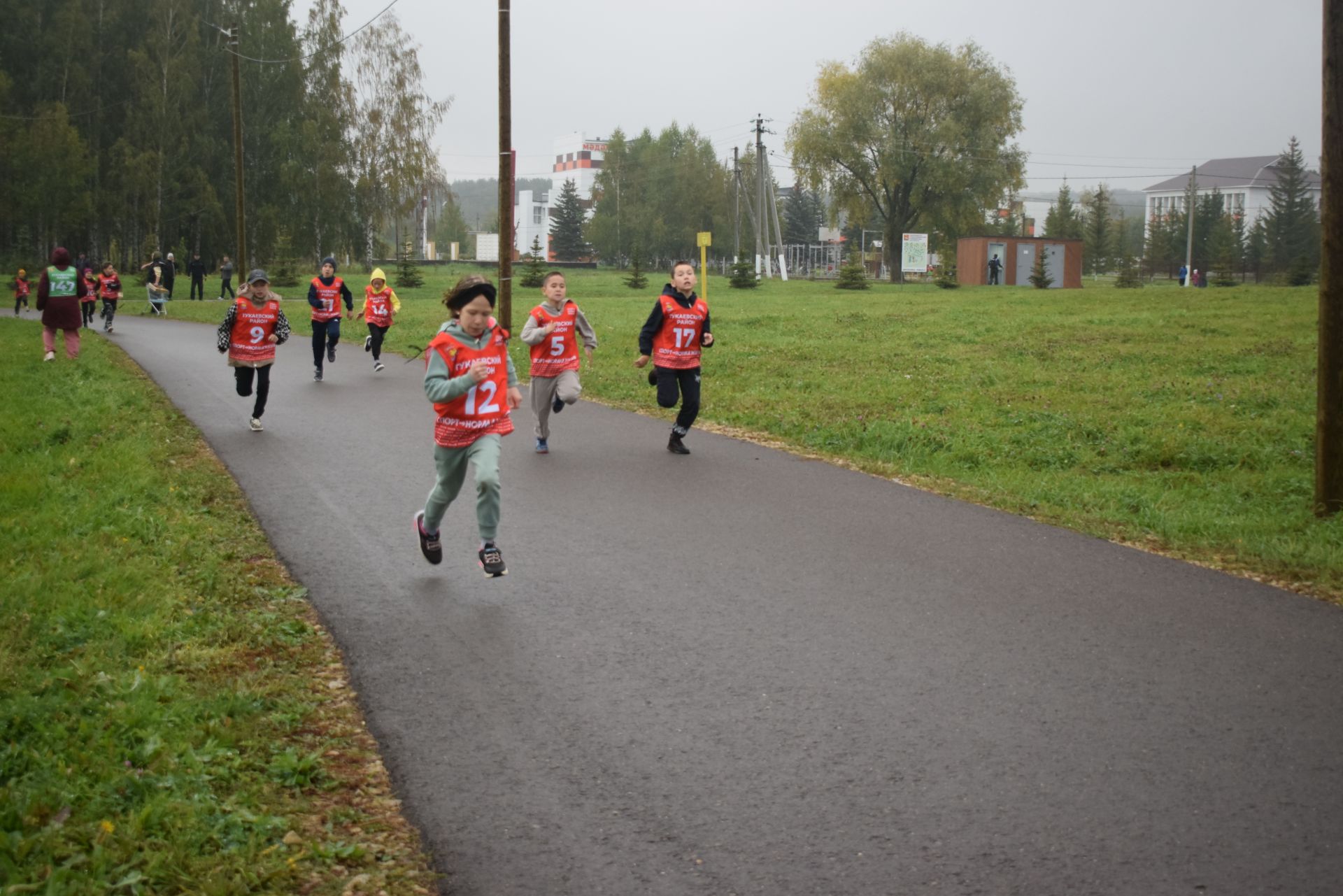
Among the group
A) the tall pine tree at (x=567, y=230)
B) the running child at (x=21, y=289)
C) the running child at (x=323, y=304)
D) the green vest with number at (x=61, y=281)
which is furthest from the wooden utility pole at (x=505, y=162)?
the tall pine tree at (x=567, y=230)

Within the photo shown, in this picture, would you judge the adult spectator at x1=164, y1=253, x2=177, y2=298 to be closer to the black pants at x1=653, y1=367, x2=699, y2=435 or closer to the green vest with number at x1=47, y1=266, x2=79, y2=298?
the green vest with number at x1=47, y1=266, x2=79, y2=298

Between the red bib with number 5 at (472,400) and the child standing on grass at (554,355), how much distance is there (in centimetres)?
458

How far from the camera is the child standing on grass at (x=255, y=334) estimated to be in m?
13.5

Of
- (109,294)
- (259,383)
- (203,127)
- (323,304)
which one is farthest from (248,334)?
(203,127)

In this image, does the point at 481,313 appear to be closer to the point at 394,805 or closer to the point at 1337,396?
the point at 394,805

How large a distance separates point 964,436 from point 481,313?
7308 mm

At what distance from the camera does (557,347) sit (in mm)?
12414

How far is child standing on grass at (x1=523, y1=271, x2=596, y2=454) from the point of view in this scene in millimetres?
12227

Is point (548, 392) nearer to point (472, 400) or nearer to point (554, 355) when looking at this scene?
point (554, 355)

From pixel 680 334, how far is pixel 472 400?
4908 millimetres

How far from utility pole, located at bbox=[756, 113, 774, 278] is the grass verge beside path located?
6015cm

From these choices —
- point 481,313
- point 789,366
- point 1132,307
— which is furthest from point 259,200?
point 481,313

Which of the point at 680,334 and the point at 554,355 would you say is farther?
the point at 554,355

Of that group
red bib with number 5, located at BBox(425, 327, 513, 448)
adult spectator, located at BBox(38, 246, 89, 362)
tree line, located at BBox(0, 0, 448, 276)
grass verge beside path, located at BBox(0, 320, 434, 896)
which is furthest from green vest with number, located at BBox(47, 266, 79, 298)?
tree line, located at BBox(0, 0, 448, 276)
